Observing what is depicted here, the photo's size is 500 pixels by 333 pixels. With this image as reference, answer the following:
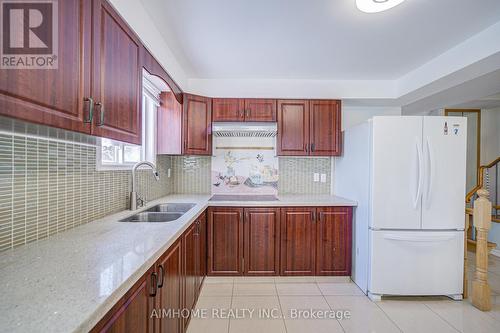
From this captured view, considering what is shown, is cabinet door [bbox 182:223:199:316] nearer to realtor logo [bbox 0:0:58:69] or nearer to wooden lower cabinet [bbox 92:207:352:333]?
wooden lower cabinet [bbox 92:207:352:333]

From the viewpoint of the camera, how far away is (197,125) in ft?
9.52

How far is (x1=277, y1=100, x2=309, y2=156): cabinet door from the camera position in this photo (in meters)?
2.97

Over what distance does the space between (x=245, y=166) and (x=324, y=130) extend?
1.15 meters

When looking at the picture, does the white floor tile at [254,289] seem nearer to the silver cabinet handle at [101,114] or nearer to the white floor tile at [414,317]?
the white floor tile at [414,317]

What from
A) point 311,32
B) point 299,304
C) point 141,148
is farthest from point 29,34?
point 299,304

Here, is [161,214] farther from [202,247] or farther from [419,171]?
[419,171]

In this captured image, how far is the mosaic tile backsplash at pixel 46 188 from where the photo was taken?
3.47ft

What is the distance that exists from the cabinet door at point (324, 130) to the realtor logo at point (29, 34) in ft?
8.53

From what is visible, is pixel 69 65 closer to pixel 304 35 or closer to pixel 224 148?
pixel 304 35

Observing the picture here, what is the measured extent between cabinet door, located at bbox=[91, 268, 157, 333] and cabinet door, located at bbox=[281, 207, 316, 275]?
1.75 meters

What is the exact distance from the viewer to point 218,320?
1993mm

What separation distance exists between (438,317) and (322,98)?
8.28 feet

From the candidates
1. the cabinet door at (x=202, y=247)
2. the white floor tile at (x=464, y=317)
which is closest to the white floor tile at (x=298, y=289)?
the cabinet door at (x=202, y=247)

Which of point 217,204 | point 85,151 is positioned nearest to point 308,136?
point 217,204
